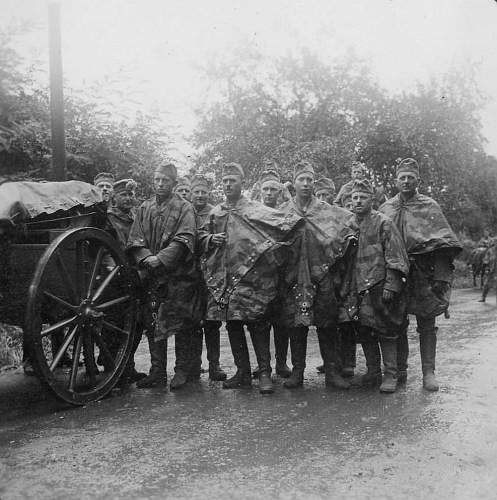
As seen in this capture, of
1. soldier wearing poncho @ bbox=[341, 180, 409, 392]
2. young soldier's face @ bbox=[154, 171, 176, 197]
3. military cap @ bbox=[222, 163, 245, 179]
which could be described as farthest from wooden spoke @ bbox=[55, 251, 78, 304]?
soldier wearing poncho @ bbox=[341, 180, 409, 392]

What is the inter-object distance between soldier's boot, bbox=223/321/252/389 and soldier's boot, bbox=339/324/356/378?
3.52ft

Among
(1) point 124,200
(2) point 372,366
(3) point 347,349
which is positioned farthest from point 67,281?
(3) point 347,349

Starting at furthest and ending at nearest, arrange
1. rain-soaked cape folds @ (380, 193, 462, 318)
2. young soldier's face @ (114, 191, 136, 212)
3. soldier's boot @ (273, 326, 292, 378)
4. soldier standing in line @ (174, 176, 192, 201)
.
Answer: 1. soldier standing in line @ (174, 176, 192, 201)
2. young soldier's face @ (114, 191, 136, 212)
3. soldier's boot @ (273, 326, 292, 378)
4. rain-soaked cape folds @ (380, 193, 462, 318)

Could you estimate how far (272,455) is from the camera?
3557mm

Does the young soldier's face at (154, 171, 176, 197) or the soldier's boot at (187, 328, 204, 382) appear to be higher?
the young soldier's face at (154, 171, 176, 197)

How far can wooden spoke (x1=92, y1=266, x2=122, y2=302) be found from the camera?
15.8ft

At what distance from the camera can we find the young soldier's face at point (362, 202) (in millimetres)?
5262

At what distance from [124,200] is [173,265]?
1.09 meters

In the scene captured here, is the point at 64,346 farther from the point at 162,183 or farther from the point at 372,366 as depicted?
the point at 372,366

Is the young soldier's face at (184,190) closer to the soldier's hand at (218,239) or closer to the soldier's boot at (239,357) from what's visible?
the soldier's hand at (218,239)

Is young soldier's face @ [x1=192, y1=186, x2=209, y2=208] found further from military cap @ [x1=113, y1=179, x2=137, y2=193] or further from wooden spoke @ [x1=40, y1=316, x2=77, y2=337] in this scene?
wooden spoke @ [x1=40, y1=316, x2=77, y2=337]

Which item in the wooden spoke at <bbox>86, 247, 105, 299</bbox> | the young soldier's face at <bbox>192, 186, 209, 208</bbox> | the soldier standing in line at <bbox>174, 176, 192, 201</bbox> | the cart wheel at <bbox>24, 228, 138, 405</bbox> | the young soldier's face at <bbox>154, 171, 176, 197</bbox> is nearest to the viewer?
the cart wheel at <bbox>24, 228, 138, 405</bbox>

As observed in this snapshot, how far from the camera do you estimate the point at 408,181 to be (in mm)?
5375

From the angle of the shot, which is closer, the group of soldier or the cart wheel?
the cart wheel
